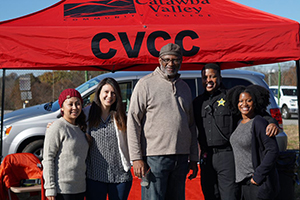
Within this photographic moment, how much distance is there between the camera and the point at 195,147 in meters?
3.15

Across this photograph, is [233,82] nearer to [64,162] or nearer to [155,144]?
[155,144]

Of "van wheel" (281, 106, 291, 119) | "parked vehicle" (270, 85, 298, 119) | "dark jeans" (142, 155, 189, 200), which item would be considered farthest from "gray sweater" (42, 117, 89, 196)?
"van wheel" (281, 106, 291, 119)

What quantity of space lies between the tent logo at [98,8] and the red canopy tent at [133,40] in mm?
88

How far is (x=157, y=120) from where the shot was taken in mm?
2902

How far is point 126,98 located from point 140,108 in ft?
10.5

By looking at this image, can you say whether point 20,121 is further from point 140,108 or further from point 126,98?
point 140,108

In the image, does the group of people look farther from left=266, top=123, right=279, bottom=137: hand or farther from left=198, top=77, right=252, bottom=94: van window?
left=198, top=77, right=252, bottom=94: van window

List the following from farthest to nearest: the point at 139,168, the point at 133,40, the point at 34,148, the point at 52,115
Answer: the point at 52,115 < the point at 34,148 < the point at 133,40 < the point at 139,168

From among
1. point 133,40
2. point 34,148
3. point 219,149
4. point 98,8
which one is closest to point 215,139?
point 219,149

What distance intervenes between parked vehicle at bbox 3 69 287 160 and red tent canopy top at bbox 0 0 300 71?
79.0 inches

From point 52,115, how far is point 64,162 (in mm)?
3413

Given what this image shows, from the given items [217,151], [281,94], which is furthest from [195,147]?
[281,94]

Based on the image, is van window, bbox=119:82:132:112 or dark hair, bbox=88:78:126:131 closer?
dark hair, bbox=88:78:126:131

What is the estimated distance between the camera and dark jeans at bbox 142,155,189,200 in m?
2.90
